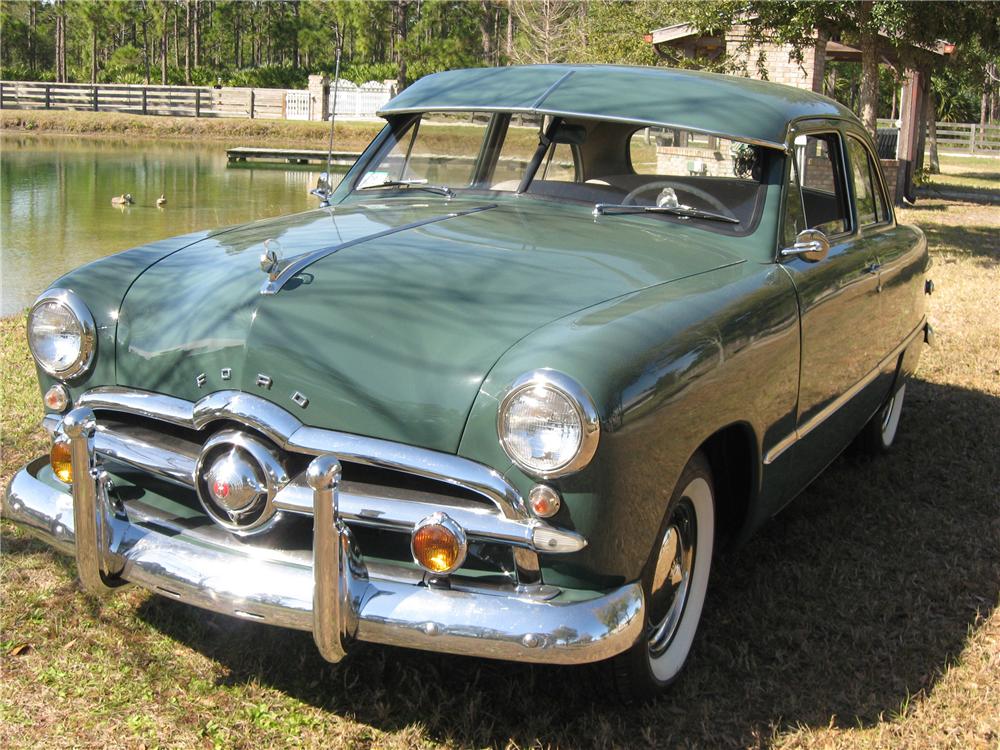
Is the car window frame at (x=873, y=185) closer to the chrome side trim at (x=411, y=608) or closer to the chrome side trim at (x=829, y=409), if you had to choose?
the chrome side trim at (x=829, y=409)

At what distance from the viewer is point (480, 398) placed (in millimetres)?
2449

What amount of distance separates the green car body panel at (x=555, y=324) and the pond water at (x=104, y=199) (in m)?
5.97

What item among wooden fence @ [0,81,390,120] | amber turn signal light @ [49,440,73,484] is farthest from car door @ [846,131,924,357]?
wooden fence @ [0,81,390,120]

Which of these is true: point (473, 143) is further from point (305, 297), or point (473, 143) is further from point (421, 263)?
point (305, 297)

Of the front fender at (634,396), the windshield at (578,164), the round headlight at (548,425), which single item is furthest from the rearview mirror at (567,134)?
the round headlight at (548,425)

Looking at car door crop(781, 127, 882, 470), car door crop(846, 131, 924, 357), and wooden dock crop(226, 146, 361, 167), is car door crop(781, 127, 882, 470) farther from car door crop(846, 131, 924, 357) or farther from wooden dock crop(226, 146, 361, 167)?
wooden dock crop(226, 146, 361, 167)

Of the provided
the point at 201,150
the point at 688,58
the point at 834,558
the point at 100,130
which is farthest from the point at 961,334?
the point at 100,130

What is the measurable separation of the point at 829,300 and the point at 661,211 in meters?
0.65

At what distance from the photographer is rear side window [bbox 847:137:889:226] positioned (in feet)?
14.6

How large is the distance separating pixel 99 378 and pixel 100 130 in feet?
110

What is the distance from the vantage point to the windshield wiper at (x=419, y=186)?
13.5ft

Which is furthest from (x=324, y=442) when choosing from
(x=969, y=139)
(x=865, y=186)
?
(x=969, y=139)

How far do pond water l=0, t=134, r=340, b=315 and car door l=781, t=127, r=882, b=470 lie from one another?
6.51 meters

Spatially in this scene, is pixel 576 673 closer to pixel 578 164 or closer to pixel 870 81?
pixel 578 164
